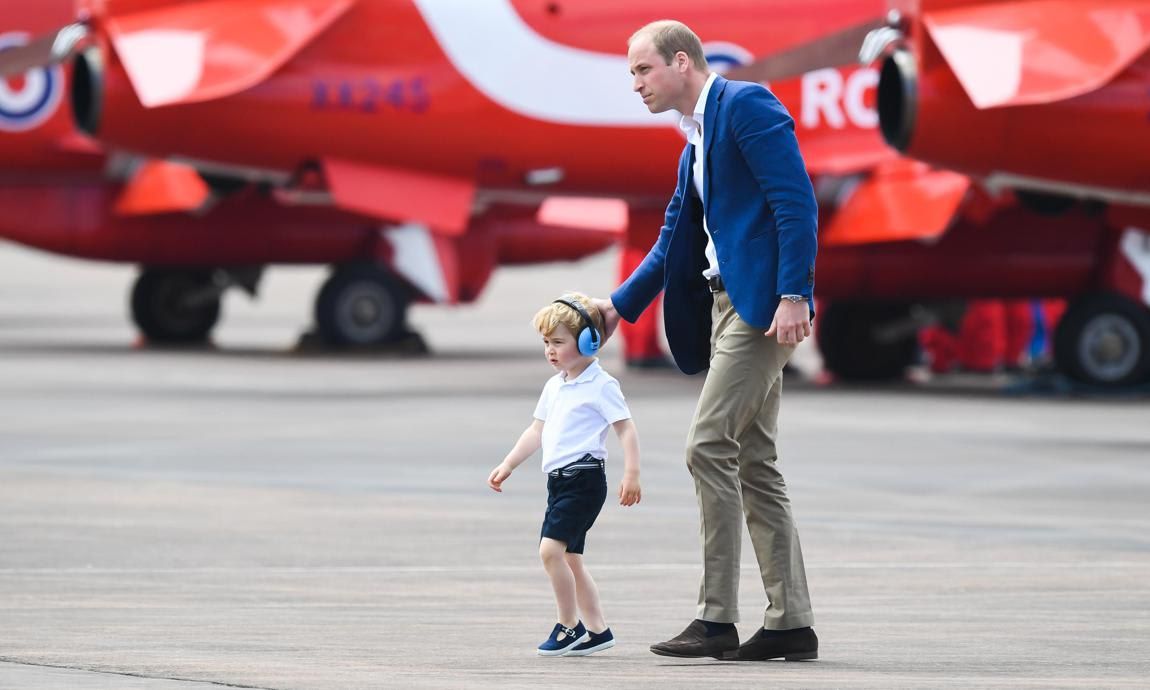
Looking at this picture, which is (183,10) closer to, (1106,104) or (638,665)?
(1106,104)

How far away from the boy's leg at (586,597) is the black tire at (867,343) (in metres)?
15.1

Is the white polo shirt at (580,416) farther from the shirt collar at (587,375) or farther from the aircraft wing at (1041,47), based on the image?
the aircraft wing at (1041,47)

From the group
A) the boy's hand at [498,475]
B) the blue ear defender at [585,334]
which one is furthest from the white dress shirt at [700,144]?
the boy's hand at [498,475]

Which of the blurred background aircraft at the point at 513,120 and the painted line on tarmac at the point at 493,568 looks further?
the blurred background aircraft at the point at 513,120

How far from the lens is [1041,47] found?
55.4 ft

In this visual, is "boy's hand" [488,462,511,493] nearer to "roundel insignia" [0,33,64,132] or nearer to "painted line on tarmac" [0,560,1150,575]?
"painted line on tarmac" [0,560,1150,575]

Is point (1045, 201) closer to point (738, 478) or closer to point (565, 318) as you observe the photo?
point (738, 478)

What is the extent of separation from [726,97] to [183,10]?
45.7ft

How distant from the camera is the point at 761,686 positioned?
19.9 feet

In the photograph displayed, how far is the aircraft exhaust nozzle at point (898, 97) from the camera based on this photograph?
17.1 m

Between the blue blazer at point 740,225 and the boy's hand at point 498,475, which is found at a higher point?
the blue blazer at point 740,225

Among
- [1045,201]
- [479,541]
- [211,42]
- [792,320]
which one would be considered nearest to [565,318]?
[792,320]

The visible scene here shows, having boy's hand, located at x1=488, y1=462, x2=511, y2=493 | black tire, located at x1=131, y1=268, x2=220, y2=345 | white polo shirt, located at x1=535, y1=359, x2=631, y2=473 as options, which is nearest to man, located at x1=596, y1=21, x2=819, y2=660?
white polo shirt, located at x1=535, y1=359, x2=631, y2=473

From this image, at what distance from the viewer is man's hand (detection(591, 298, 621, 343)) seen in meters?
6.83
